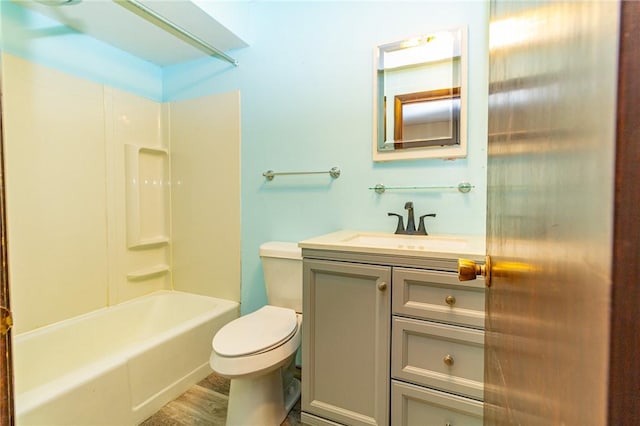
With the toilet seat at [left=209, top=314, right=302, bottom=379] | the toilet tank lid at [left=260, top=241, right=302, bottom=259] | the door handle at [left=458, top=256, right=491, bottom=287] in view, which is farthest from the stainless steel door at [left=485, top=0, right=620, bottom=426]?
the toilet tank lid at [left=260, top=241, right=302, bottom=259]

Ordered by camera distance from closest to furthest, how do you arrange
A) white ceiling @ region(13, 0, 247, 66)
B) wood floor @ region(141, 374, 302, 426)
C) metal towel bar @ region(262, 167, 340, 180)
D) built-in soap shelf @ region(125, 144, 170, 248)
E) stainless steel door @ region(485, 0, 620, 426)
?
stainless steel door @ region(485, 0, 620, 426) < wood floor @ region(141, 374, 302, 426) < white ceiling @ region(13, 0, 247, 66) < metal towel bar @ region(262, 167, 340, 180) < built-in soap shelf @ region(125, 144, 170, 248)

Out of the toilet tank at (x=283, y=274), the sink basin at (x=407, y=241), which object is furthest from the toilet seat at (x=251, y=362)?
the sink basin at (x=407, y=241)

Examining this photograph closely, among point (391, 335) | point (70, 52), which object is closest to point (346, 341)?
point (391, 335)

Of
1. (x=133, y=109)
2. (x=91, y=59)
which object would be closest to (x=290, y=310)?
(x=133, y=109)

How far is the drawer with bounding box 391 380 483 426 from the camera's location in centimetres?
110

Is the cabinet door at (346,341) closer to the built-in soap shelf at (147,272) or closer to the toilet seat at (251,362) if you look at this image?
the toilet seat at (251,362)

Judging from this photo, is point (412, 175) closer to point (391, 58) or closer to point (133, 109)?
point (391, 58)

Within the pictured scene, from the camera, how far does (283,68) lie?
191 centimetres

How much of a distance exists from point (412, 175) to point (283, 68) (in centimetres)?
107

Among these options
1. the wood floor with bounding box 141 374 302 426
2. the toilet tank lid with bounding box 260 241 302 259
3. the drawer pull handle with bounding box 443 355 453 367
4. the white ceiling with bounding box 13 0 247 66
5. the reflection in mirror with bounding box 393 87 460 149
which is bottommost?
the wood floor with bounding box 141 374 302 426

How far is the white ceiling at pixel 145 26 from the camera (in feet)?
5.30

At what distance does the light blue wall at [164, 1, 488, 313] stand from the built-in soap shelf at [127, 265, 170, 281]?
2.37 feet

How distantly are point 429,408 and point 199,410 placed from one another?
115cm

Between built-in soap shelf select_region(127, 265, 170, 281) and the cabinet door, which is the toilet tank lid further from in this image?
built-in soap shelf select_region(127, 265, 170, 281)
